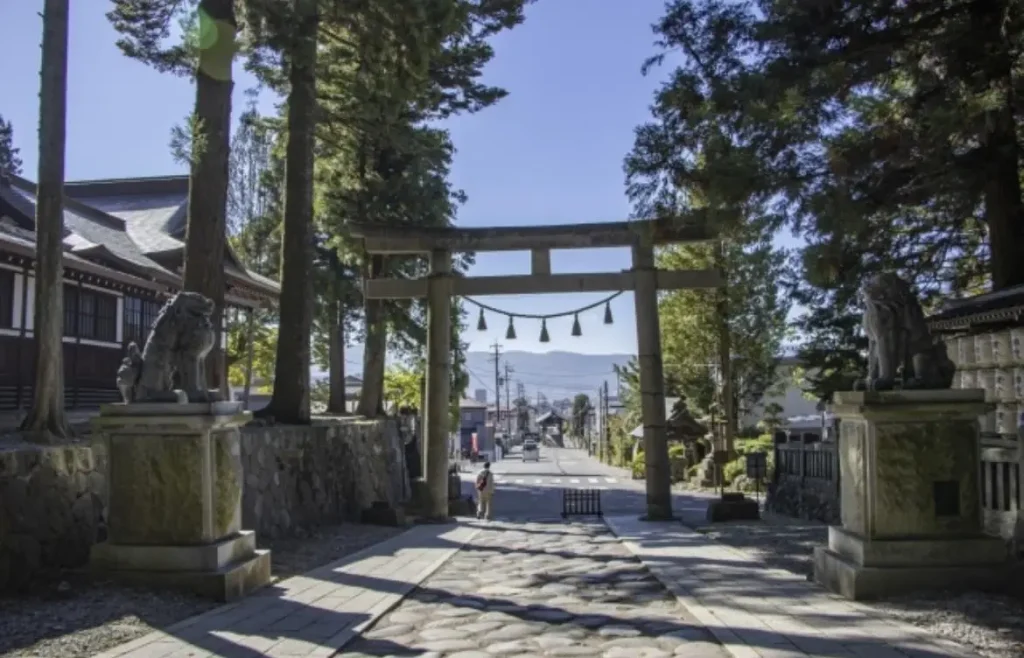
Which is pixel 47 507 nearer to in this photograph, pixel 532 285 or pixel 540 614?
pixel 540 614

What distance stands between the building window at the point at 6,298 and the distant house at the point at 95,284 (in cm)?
2

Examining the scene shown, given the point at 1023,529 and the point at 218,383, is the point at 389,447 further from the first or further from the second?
the point at 1023,529

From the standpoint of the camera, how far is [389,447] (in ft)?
80.1

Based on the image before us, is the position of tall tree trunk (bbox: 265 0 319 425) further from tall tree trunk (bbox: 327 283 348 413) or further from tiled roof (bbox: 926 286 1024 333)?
tiled roof (bbox: 926 286 1024 333)

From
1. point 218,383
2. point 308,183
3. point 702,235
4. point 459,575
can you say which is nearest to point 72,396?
point 218,383

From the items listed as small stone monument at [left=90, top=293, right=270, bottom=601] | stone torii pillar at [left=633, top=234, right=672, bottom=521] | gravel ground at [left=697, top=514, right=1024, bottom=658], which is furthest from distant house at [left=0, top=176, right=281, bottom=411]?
gravel ground at [left=697, top=514, right=1024, bottom=658]

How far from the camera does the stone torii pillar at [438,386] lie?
18625 mm

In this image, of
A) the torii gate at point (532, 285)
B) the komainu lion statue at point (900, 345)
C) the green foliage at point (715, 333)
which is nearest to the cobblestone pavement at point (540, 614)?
the komainu lion statue at point (900, 345)

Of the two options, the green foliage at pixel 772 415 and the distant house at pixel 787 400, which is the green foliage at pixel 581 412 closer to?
the distant house at pixel 787 400

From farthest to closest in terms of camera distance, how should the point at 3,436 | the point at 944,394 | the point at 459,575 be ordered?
the point at 459,575, the point at 3,436, the point at 944,394

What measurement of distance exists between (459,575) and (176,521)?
3.50 metres

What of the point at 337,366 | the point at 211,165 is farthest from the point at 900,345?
the point at 337,366

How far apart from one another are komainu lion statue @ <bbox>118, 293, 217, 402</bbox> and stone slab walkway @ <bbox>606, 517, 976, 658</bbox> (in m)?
5.18

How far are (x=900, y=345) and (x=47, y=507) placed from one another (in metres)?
8.19
